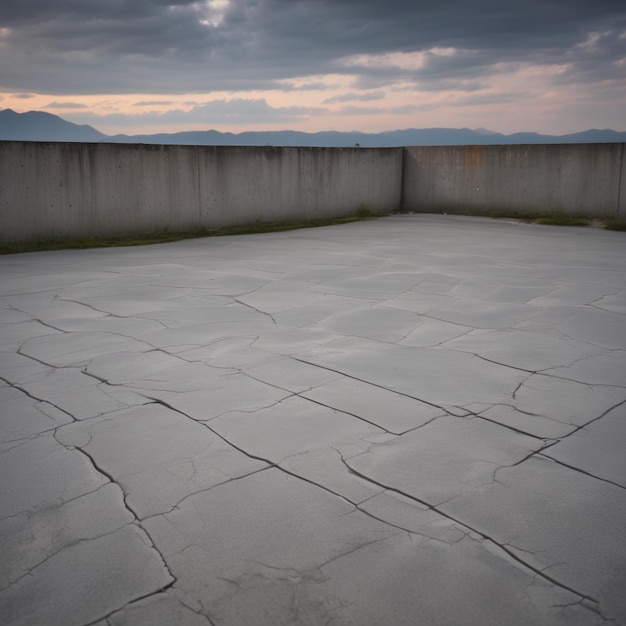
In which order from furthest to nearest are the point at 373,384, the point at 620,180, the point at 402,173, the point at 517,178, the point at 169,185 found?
the point at 402,173 → the point at 517,178 → the point at 620,180 → the point at 169,185 → the point at 373,384

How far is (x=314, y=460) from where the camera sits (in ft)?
7.92

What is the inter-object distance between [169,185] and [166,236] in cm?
82

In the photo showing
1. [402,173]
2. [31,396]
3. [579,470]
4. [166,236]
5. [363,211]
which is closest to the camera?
[579,470]

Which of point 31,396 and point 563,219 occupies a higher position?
point 563,219

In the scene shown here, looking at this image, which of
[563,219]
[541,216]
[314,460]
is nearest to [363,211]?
[541,216]

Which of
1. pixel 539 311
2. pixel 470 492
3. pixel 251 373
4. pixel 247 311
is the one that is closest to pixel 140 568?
pixel 470 492

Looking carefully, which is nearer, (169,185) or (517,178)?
(169,185)

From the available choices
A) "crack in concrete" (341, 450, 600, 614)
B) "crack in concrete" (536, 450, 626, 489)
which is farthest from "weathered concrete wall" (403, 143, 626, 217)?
"crack in concrete" (341, 450, 600, 614)

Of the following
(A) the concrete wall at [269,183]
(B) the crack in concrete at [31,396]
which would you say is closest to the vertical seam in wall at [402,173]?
(A) the concrete wall at [269,183]

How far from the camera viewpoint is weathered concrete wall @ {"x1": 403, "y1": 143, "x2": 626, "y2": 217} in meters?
11.0

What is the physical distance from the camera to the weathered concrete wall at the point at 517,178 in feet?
36.1

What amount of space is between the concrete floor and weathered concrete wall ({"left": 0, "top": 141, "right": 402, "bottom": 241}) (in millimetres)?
4036

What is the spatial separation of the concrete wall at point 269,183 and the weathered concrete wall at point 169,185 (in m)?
0.02

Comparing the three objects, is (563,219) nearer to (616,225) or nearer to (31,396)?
(616,225)
